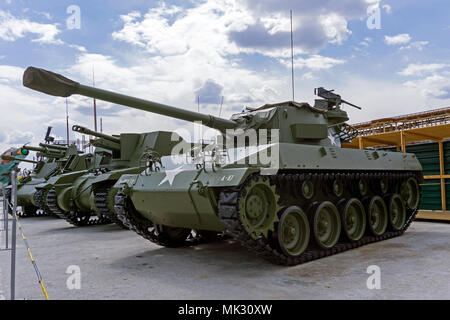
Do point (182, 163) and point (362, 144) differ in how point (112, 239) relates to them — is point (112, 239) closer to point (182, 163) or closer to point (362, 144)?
point (182, 163)

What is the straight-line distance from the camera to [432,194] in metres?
14.1

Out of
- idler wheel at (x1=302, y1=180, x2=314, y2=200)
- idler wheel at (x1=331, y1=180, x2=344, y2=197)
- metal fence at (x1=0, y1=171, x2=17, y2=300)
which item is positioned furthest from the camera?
idler wheel at (x1=331, y1=180, x2=344, y2=197)

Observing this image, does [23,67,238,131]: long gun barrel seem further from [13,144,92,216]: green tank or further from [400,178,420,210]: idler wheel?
[13,144,92,216]: green tank

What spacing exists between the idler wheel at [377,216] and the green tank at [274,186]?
0.08ft

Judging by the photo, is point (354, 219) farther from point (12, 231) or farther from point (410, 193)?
point (12, 231)

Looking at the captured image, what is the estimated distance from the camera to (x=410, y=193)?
11297 millimetres

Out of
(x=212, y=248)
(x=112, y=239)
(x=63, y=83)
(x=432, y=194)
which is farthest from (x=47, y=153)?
(x=432, y=194)
